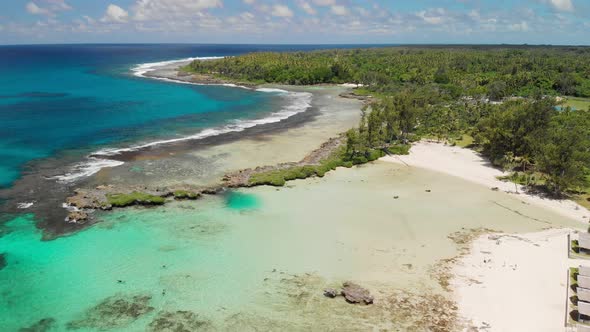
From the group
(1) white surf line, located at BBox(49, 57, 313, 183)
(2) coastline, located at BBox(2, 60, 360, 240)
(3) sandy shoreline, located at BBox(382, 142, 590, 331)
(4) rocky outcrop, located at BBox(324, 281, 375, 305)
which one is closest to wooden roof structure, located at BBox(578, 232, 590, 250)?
(3) sandy shoreline, located at BBox(382, 142, 590, 331)

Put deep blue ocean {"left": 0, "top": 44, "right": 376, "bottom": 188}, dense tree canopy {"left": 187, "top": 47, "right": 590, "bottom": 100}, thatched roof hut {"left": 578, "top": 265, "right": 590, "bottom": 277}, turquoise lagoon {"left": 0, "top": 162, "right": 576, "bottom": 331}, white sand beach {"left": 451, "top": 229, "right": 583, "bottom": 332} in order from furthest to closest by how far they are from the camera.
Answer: dense tree canopy {"left": 187, "top": 47, "right": 590, "bottom": 100}
deep blue ocean {"left": 0, "top": 44, "right": 376, "bottom": 188}
thatched roof hut {"left": 578, "top": 265, "right": 590, "bottom": 277}
turquoise lagoon {"left": 0, "top": 162, "right": 576, "bottom": 331}
white sand beach {"left": 451, "top": 229, "right": 583, "bottom": 332}

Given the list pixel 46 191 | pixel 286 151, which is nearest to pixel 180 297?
pixel 46 191

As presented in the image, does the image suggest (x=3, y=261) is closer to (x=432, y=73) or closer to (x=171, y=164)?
(x=171, y=164)

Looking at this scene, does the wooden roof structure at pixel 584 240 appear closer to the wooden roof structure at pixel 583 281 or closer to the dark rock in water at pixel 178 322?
the wooden roof structure at pixel 583 281

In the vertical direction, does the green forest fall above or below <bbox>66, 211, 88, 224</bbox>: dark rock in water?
above

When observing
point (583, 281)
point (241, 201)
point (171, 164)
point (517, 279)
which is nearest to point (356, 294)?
point (517, 279)

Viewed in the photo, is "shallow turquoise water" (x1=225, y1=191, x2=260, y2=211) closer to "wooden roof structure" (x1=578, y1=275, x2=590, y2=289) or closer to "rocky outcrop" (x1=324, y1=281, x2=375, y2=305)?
"rocky outcrop" (x1=324, y1=281, x2=375, y2=305)

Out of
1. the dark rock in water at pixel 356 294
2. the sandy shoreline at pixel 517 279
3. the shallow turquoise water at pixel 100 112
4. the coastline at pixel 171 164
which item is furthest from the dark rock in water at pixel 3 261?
the sandy shoreline at pixel 517 279
